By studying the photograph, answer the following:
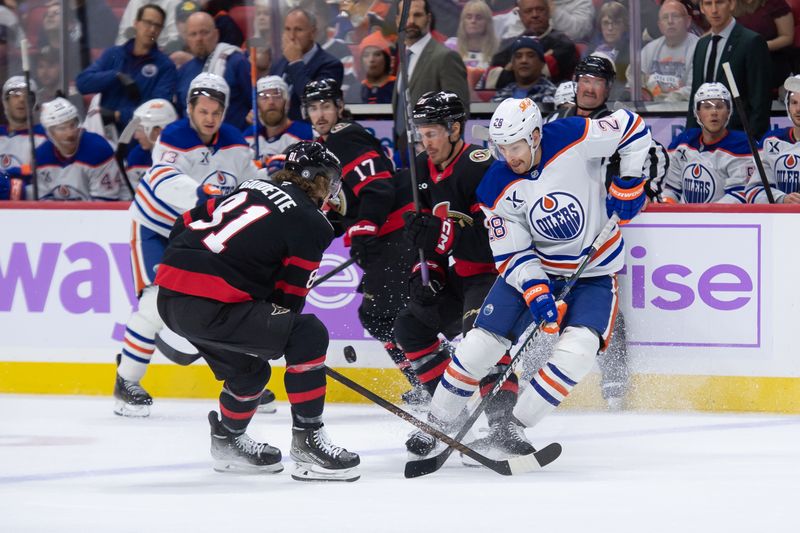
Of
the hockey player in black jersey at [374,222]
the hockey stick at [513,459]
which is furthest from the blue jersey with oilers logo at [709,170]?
the hockey stick at [513,459]

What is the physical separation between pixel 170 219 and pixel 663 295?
2003 mm

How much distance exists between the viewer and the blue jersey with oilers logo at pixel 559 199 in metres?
4.52

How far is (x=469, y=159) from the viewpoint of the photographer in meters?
4.94

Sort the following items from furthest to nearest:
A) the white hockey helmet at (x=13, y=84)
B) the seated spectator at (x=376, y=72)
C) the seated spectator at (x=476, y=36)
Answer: the white hockey helmet at (x=13, y=84), the seated spectator at (x=376, y=72), the seated spectator at (x=476, y=36)

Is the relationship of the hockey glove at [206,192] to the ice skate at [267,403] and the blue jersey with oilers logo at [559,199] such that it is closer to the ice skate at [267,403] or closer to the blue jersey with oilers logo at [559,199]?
the ice skate at [267,403]

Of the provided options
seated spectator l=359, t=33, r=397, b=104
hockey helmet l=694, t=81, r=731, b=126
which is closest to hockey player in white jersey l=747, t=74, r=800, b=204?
hockey helmet l=694, t=81, r=731, b=126

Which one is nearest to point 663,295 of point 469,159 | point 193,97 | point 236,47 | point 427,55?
Answer: point 469,159

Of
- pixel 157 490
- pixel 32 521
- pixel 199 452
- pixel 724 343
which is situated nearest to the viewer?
pixel 32 521

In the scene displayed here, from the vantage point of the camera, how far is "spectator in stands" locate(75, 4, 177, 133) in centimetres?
695

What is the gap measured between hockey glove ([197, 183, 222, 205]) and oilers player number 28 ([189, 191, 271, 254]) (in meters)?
1.29

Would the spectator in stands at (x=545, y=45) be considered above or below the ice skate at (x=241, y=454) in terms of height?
above

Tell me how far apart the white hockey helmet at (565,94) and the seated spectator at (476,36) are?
0.76 metres

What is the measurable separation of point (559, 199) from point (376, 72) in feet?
8.50

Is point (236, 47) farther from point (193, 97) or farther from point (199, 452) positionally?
point (199, 452)
